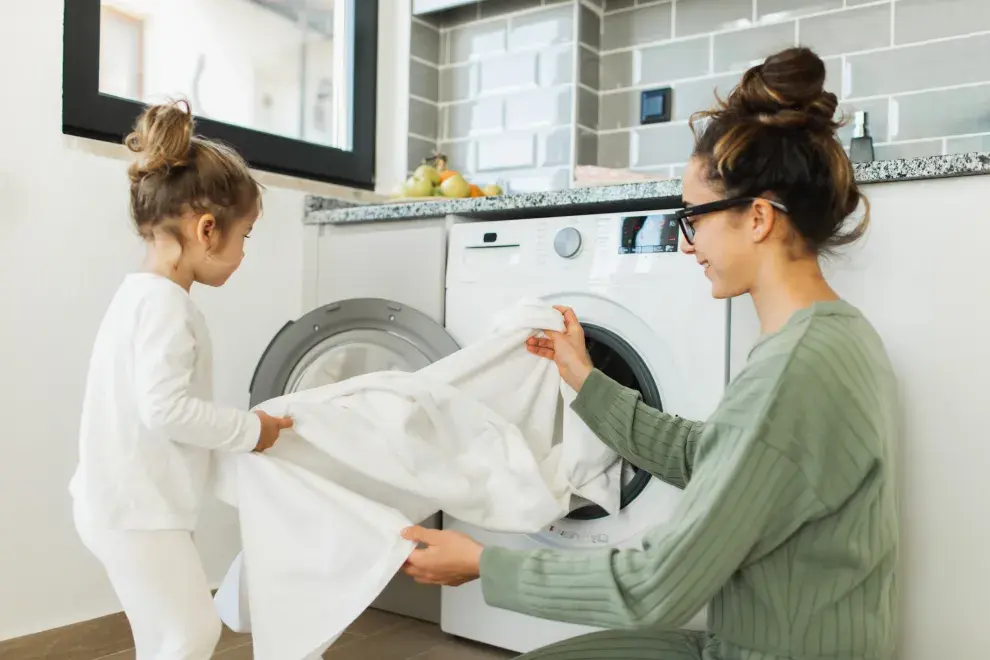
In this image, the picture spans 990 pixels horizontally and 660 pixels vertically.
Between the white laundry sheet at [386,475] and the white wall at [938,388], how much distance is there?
0.49m

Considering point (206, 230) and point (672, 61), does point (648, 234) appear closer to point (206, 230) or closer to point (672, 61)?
point (206, 230)

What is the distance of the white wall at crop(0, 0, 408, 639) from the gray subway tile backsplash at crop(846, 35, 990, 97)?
1771 mm

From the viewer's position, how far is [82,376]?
186cm

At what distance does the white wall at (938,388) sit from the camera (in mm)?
1335

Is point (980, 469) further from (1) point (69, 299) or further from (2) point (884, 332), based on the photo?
(1) point (69, 299)

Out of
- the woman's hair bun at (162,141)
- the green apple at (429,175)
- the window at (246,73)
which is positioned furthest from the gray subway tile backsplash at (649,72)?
the woman's hair bun at (162,141)

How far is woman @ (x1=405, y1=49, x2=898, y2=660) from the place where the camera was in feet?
2.84

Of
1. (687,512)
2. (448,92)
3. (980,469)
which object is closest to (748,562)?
(687,512)

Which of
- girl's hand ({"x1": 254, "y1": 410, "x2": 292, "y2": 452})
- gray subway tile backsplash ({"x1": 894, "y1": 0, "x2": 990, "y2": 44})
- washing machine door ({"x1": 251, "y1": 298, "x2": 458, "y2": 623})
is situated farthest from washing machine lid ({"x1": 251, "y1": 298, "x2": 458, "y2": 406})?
gray subway tile backsplash ({"x1": 894, "y1": 0, "x2": 990, "y2": 44})

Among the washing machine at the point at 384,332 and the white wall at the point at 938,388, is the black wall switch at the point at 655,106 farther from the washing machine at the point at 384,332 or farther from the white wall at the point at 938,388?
the white wall at the point at 938,388

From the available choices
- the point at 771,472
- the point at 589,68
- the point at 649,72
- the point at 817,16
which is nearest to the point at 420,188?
the point at 589,68

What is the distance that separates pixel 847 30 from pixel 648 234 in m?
1.00

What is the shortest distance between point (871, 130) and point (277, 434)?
1.63 meters

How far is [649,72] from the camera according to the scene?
Result: 2.46 metres
